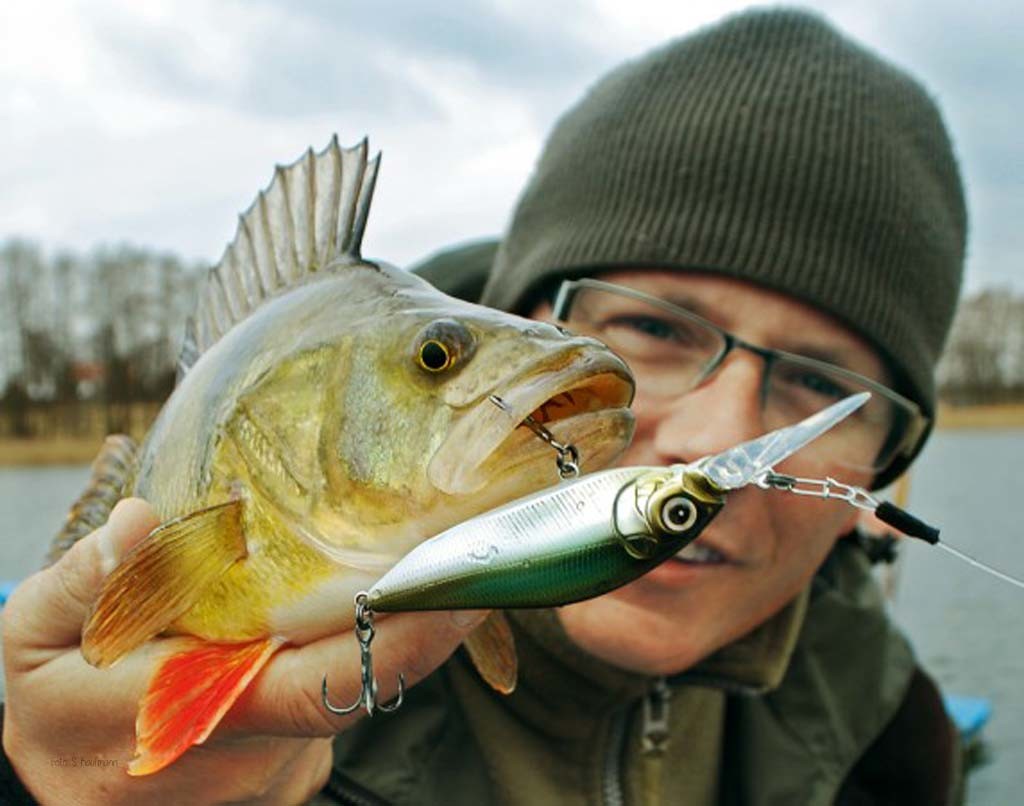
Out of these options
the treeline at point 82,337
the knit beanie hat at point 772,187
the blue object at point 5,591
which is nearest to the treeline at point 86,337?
the treeline at point 82,337

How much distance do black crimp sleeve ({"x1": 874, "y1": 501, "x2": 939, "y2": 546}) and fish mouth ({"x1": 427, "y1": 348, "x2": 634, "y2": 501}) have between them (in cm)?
32

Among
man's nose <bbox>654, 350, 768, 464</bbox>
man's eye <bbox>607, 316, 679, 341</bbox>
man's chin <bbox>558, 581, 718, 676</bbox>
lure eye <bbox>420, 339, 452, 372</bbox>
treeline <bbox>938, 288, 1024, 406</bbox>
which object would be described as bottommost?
treeline <bbox>938, 288, 1024, 406</bbox>

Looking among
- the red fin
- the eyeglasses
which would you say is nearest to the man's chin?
the eyeglasses

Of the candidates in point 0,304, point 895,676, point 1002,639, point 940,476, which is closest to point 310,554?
point 895,676

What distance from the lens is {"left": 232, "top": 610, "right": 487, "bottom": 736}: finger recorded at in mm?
1523

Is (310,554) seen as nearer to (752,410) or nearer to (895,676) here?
(752,410)

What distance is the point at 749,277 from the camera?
2.82m

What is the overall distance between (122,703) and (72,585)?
22 centimetres

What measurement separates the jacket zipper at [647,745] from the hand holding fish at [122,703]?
117 centimetres

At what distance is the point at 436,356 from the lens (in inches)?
53.4

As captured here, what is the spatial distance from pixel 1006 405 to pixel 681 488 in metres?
51.2

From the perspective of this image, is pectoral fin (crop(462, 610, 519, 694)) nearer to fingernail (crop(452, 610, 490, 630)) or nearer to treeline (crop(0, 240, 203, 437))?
fingernail (crop(452, 610, 490, 630))

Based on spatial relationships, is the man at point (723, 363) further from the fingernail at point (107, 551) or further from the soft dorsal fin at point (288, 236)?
the fingernail at point (107, 551)

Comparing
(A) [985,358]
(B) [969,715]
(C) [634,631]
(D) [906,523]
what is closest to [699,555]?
(C) [634,631]
